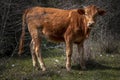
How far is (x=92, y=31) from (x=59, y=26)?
437 cm

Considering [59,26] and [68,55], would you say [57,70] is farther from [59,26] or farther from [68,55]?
[59,26]

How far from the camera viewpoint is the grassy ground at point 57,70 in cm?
1137

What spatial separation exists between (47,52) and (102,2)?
11.6 ft

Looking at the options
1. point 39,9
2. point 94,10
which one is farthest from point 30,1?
point 94,10

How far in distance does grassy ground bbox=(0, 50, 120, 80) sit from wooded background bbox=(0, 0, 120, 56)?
55 centimetres

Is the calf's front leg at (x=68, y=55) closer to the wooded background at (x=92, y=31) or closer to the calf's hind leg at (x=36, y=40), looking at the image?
the calf's hind leg at (x=36, y=40)

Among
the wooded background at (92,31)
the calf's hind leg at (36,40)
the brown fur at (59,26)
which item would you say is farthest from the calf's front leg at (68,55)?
the wooded background at (92,31)

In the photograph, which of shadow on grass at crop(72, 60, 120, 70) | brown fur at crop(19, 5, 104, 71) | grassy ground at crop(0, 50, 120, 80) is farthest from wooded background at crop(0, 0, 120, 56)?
shadow on grass at crop(72, 60, 120, 70)

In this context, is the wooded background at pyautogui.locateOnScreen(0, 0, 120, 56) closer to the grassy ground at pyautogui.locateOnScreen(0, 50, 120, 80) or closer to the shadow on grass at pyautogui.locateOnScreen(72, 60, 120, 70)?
the grassy ground at pyautogui.locateOnScreen(0, 50, 120, 80)

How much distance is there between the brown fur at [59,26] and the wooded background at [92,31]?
407 millimetres

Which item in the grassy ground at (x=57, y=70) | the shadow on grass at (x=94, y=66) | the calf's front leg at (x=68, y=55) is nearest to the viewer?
the grassy ground at (x=57, y=70)

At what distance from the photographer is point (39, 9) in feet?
41.2

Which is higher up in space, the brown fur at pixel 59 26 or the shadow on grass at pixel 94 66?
the brown fur at pixel 59 26

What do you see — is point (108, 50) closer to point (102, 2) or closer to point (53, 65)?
point (102, 2)
